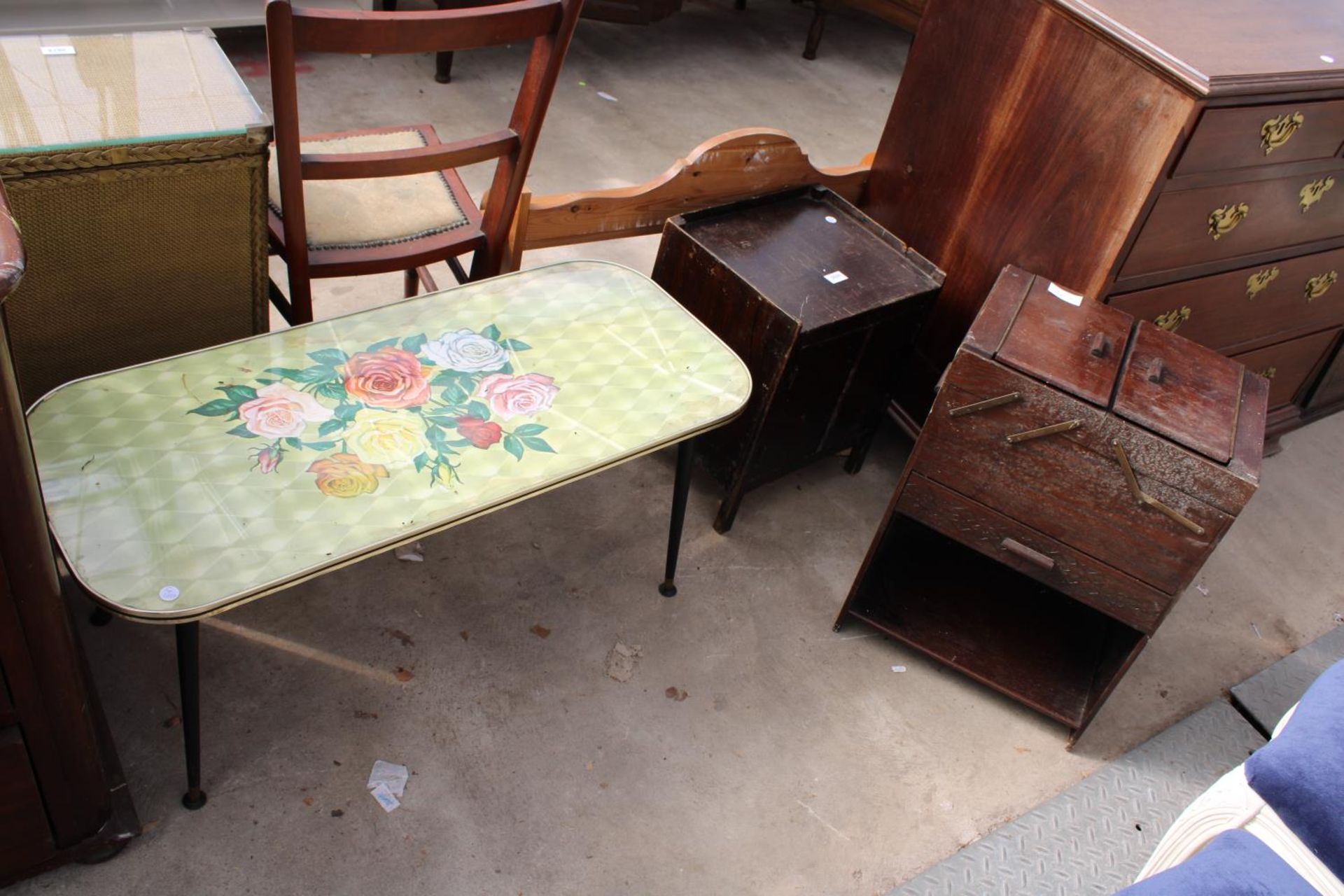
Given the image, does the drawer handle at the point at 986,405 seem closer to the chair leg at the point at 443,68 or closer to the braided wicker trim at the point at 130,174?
the braided wicker trim at the point at 130,174

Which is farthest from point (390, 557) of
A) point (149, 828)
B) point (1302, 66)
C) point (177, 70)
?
point (1302, 66)

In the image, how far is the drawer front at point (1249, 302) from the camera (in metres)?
2.35

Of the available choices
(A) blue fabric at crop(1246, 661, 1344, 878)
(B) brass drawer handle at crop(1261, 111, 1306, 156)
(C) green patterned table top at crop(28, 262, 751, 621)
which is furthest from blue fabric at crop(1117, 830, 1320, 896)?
(B) brass drawer handle at crop(1261, 111, 1306, 156)

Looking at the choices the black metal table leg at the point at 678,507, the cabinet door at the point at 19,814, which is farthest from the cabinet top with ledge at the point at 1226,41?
the cabinet door at the point at 19,814

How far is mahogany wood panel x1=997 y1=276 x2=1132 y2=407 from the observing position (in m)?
1.83

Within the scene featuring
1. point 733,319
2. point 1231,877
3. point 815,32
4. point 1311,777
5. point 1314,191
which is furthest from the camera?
point 815,32

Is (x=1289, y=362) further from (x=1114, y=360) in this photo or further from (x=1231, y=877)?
(x=1231, y=877)

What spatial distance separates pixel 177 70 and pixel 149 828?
128 centimetres

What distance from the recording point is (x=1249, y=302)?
2.55m

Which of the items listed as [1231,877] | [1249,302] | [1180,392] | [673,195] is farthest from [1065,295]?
[1231,877]

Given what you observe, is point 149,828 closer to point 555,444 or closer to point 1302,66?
point 555,444

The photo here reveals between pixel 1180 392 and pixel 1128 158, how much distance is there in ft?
1.63

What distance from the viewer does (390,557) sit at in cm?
218

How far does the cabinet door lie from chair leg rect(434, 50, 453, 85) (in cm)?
282
